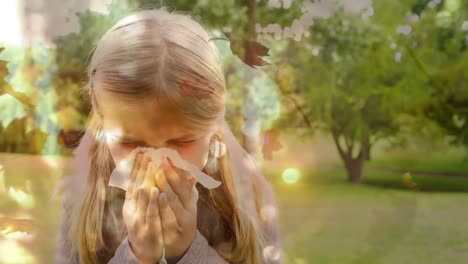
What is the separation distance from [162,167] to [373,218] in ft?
2.13

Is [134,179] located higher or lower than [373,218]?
higher

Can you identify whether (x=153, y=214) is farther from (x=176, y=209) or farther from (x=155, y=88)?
(x=155, y=88)

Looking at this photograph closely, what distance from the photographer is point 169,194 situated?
159 cm

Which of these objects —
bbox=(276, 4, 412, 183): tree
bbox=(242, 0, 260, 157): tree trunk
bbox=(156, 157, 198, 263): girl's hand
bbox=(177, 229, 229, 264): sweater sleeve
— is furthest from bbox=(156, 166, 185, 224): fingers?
bbox=(276, 4, 412, 183): tree

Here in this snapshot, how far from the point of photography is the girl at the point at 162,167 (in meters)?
1.57

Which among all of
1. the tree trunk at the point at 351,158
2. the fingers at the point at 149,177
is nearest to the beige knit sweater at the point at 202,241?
the fingers at the point at 149,177

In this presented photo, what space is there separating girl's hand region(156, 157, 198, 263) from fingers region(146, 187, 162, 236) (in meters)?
0.01

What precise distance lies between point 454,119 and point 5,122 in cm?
136

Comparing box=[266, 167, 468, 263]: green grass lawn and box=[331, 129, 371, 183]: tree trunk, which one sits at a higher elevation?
box=[331, 129, 371, 183]: tree trunk

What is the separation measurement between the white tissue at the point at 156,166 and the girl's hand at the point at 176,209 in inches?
0.7

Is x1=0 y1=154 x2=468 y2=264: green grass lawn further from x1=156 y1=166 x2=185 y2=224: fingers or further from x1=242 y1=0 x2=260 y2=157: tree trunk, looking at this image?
x1=156 y1=166 x2=185 y2=224: fingers

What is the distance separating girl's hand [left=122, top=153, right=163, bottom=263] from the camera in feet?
5.24

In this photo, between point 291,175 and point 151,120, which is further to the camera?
point 291,175

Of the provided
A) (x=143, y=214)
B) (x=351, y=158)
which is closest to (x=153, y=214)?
(x=143, y=214)
